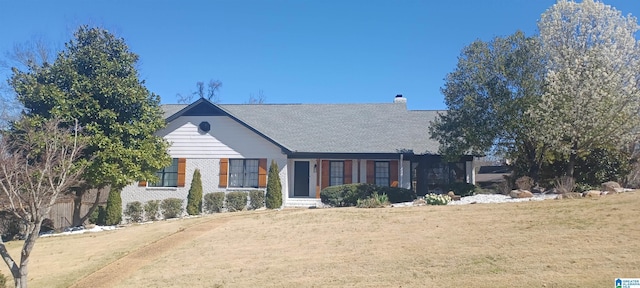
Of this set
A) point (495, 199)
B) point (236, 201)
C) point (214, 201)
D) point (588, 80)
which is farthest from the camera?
point (214, 201)

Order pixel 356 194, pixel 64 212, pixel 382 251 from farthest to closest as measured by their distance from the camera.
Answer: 1. pixel 64 212
2. pixel 356 194
3. pixel 382 251

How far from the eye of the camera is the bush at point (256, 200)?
2141cm

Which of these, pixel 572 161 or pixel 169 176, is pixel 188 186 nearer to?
pixel 169 176

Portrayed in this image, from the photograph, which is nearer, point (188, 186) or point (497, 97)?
point (497, 97)

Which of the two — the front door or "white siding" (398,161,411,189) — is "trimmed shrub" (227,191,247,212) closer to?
the front door

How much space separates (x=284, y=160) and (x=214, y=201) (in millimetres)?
3707

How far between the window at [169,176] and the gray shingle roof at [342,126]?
3795mm

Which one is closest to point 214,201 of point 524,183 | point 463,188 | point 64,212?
point 64,212

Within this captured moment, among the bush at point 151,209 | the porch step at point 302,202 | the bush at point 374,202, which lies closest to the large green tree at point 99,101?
the bush at point 151,209

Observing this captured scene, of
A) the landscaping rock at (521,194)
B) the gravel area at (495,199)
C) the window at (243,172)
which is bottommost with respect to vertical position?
the gravel area at (495,199)

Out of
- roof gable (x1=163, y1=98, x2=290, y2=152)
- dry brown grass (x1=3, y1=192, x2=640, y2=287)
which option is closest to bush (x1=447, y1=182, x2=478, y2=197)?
dry brown grass (x1=3, y1=192, x2=640, y2=287)

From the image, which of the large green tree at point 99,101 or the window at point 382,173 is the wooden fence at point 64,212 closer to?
the large green tree at point 99,101

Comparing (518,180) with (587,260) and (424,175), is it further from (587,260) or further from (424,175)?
(587,260)

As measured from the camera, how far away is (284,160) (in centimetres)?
2217
